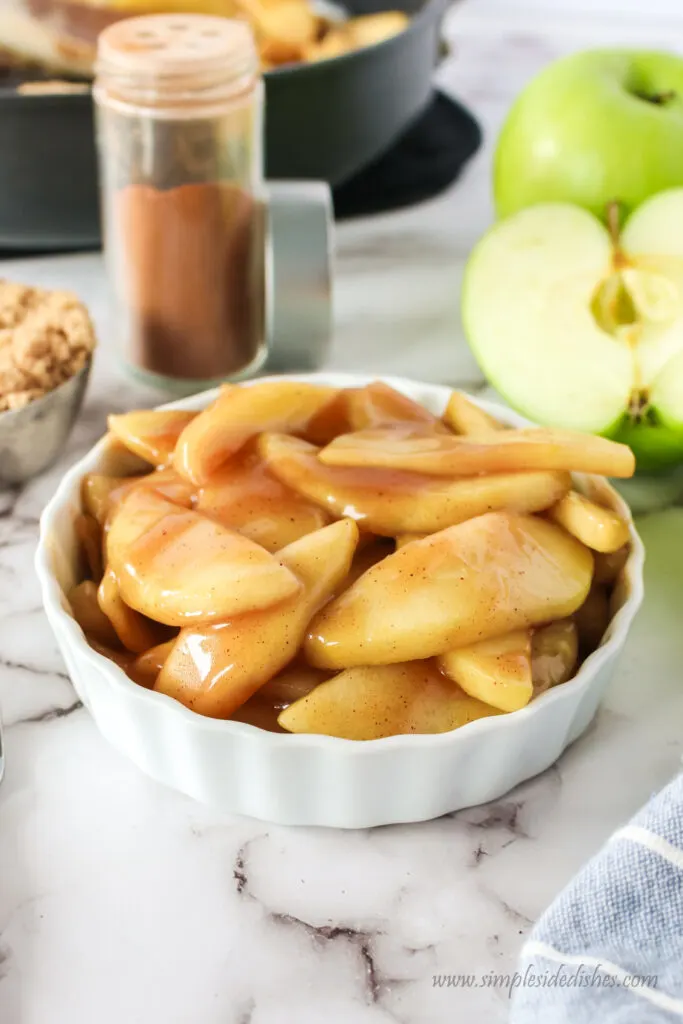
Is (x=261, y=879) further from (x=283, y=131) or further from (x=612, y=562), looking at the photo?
(x=283, y=131)

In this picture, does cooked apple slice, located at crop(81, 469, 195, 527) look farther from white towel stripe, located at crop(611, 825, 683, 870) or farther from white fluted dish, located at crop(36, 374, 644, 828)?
white towel stripe, located at crop(611, 825, 683, 870)

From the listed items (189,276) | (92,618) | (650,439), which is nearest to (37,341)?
(189,276)

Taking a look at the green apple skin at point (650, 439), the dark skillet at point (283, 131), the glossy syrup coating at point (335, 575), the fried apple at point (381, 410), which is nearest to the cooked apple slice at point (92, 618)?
the glossy syrup coating at point (335, 575)

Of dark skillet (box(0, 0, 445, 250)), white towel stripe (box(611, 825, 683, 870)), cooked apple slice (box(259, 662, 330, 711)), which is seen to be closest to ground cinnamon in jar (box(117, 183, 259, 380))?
dark skillet (box(0, 0, 445, 250))

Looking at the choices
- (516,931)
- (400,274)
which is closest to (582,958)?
(516,931)

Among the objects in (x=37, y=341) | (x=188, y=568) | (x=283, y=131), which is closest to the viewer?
(x=188, y=568)

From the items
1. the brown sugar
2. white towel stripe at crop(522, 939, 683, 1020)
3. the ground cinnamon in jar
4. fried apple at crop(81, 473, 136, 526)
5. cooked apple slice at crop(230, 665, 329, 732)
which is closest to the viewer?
white towel stripe at crop(522, 939, 683, 1020)
